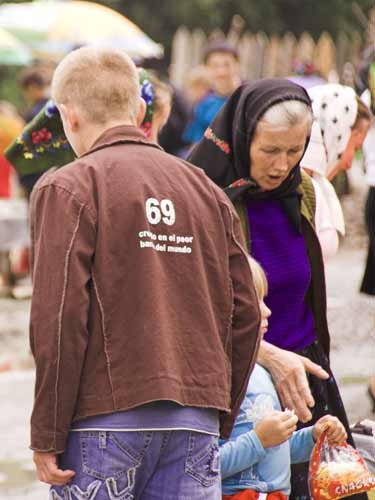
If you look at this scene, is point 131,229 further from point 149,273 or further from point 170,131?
point 170,131

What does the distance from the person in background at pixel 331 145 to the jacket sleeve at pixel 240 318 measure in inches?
45.1

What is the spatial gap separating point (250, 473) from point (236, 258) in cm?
75

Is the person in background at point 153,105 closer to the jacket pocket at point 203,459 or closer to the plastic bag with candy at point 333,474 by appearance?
the plastic bag with candy at point 333,474

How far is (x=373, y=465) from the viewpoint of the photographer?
173 inches

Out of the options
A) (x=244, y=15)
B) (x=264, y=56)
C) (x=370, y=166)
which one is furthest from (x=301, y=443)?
(x=244, y=15)

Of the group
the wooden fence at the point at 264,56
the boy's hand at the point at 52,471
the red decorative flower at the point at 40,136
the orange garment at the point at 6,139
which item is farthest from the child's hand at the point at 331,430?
the wooden fence at the point at 264,56

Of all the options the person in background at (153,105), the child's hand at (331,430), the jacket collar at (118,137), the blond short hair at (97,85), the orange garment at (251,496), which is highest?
the blond short hair at (97,85)

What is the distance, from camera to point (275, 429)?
11.3 feet

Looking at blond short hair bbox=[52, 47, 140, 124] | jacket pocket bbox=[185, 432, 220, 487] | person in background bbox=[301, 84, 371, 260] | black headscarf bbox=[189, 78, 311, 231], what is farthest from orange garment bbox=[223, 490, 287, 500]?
blond short hair bbox=[52, 47, 140, 124]

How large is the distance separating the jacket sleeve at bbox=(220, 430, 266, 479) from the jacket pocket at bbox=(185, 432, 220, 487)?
0.36m

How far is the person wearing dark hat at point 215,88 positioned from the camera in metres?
9.96

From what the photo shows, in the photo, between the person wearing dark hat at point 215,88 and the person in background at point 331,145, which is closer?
the person in background at point 331,145

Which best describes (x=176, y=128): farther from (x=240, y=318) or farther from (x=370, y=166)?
(x=240, y=318)

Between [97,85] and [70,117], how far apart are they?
117mm
